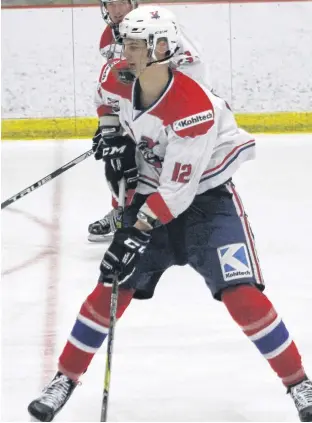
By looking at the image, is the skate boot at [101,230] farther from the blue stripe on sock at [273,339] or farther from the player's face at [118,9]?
the blue stripe on sock at [273,339]

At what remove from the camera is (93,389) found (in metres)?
3.10

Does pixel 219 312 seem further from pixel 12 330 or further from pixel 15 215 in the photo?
pixel 15 215

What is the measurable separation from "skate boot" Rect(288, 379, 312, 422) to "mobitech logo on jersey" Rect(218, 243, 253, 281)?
28cm

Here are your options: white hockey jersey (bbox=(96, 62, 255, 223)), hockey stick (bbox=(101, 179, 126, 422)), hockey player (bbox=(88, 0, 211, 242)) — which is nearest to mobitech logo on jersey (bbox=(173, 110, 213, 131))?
white hockey jersey (bbox=(96, 62, 255, 223))

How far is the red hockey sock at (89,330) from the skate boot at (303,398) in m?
0.44

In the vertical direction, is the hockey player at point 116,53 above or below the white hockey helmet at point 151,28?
below

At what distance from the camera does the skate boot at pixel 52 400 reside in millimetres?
2799

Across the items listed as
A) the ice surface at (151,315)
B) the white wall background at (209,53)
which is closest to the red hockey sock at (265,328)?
the ice surface at (151,315)

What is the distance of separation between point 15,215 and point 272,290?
158 centimetres

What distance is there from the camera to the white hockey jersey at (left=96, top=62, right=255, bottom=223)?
2707mm

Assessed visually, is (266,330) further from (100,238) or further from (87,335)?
(100,238)

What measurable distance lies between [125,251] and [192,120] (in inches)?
12.9

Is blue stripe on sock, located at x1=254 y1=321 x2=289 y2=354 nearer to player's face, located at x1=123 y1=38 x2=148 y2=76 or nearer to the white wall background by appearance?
player's face, located at x1=123 y1=38 x2=148 y2=76

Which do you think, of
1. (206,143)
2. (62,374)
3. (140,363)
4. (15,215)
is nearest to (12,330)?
(140,363)
